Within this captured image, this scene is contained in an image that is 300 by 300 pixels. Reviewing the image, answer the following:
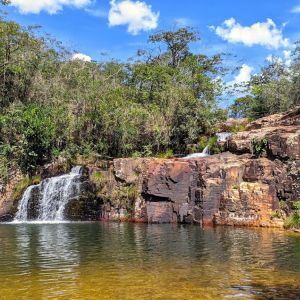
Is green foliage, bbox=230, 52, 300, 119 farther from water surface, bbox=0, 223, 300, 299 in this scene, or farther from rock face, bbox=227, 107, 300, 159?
water surface, bbox=0, 223, 300, 299

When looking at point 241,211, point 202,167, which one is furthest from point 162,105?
point 241,211

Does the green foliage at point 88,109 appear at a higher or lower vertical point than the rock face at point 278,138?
higher

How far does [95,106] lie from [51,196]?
12726 mm

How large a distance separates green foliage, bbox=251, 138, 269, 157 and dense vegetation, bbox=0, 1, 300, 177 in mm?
10692

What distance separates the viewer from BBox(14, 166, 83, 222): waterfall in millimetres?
32125

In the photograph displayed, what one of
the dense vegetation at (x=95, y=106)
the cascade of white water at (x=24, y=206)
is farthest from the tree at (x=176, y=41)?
the cascade of white water at (x=24, y=206)

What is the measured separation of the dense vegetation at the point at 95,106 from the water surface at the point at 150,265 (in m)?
17.8

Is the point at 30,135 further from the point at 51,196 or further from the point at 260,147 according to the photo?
the point at 260,147

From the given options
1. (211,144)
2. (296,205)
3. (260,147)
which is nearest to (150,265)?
(296,205)

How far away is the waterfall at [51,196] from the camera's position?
32125mm

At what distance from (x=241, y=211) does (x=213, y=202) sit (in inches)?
75.6

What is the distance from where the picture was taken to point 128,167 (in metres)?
31.7

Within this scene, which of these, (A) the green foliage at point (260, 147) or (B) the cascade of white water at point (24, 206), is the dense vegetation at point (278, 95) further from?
(B) the cascade of white water at point (24, 206)

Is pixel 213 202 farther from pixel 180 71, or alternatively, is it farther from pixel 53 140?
pixel 180 71
